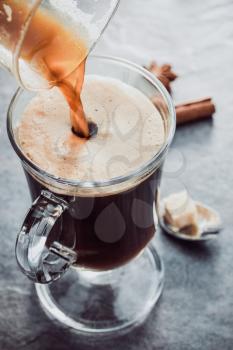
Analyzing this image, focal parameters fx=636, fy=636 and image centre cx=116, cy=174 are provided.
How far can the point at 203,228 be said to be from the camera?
1371 millimetres

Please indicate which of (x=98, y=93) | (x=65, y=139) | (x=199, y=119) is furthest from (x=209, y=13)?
(x=65, y=139)

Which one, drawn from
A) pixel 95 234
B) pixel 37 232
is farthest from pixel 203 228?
pixel 37 232

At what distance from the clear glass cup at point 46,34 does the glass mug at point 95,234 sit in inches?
5.2

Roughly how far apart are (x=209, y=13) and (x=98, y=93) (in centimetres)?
74

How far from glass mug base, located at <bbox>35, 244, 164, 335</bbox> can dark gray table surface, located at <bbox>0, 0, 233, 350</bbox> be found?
0.02 m

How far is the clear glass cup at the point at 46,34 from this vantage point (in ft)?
2.77

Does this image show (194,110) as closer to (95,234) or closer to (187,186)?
(187,186)

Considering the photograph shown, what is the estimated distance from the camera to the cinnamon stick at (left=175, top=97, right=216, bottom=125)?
1.52 metres

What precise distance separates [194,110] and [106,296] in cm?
50

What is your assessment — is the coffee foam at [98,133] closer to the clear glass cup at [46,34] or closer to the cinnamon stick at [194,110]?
the clear glass cup at [46,34]

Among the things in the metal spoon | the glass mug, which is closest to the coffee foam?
the glass mug

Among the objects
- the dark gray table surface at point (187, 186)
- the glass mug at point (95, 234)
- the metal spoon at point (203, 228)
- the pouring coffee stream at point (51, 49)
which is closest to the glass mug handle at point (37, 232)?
the glass mug at point (95, 234)

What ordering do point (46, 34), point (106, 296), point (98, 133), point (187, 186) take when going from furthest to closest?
1. point (187, 186)
2. point (106, 296)
3. point (98, 133)
4. point (46, 34)

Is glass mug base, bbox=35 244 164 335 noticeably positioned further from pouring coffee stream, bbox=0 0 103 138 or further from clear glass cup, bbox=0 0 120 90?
clear glass cup, bbox=0 0 120 90
